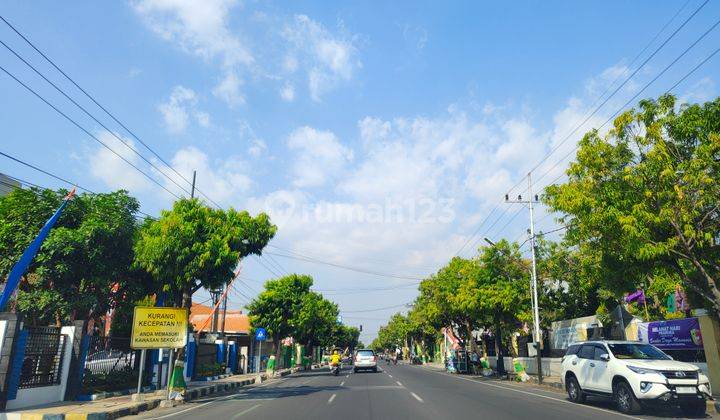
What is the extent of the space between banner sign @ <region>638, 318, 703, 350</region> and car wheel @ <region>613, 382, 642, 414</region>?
825cm

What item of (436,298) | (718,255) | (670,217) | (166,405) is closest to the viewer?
(670,217)

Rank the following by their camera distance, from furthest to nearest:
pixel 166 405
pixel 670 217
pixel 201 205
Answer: pixel 201 205 < pixel 166 405 < pixel 670 217

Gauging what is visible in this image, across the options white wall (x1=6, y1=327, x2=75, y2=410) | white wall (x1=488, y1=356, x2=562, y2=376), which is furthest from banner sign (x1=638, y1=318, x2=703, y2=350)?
white wall (x1=6, y1=327, x2=75, y2=410)

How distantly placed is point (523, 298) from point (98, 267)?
969 inches

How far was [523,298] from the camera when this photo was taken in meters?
31.4

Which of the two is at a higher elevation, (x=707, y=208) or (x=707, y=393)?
(x=707, y=208)

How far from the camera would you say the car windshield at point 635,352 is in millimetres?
13384

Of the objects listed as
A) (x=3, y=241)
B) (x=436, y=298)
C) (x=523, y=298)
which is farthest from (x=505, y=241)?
(x=3, y=241)

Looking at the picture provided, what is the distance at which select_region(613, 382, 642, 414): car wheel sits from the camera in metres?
12.1

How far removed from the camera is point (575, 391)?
15297 millimetres

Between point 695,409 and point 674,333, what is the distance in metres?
8.78

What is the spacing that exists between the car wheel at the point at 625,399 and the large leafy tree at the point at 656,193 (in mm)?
3474

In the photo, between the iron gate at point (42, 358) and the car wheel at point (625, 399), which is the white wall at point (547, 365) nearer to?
the car wheel at point (625, 399)

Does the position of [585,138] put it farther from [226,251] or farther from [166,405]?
[166,405]
